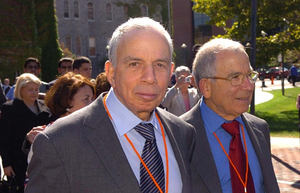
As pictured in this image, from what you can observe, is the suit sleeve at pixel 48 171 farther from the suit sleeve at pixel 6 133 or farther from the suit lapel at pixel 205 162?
the suit sleeve at pixel 6 133

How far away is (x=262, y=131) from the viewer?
10.5 ft

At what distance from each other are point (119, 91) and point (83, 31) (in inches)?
1784

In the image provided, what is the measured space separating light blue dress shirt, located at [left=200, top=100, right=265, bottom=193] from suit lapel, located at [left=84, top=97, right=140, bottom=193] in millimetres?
1029

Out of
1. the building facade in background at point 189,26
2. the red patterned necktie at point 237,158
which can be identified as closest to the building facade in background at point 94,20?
the building facade in background at point 189,26

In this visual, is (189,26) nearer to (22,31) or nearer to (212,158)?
(22,31)

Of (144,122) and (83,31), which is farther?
(83,31)

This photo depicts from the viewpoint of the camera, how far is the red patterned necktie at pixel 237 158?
279cm

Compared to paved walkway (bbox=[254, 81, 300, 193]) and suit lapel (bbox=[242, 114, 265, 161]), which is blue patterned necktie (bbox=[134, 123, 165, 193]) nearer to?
suit lapel (bbox=[242, 114, 265, 161])

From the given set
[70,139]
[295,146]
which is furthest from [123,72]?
[295,146]

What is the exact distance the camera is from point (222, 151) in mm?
2959

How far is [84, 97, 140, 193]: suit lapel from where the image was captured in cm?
198

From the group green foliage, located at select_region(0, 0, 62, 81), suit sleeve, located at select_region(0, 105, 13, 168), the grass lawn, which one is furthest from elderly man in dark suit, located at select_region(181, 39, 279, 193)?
green foliage, located at select_region(0, 0, 62, 81)

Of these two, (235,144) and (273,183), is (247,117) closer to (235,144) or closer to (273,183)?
(235,144)

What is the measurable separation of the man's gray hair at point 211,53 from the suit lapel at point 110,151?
45.5 inches
